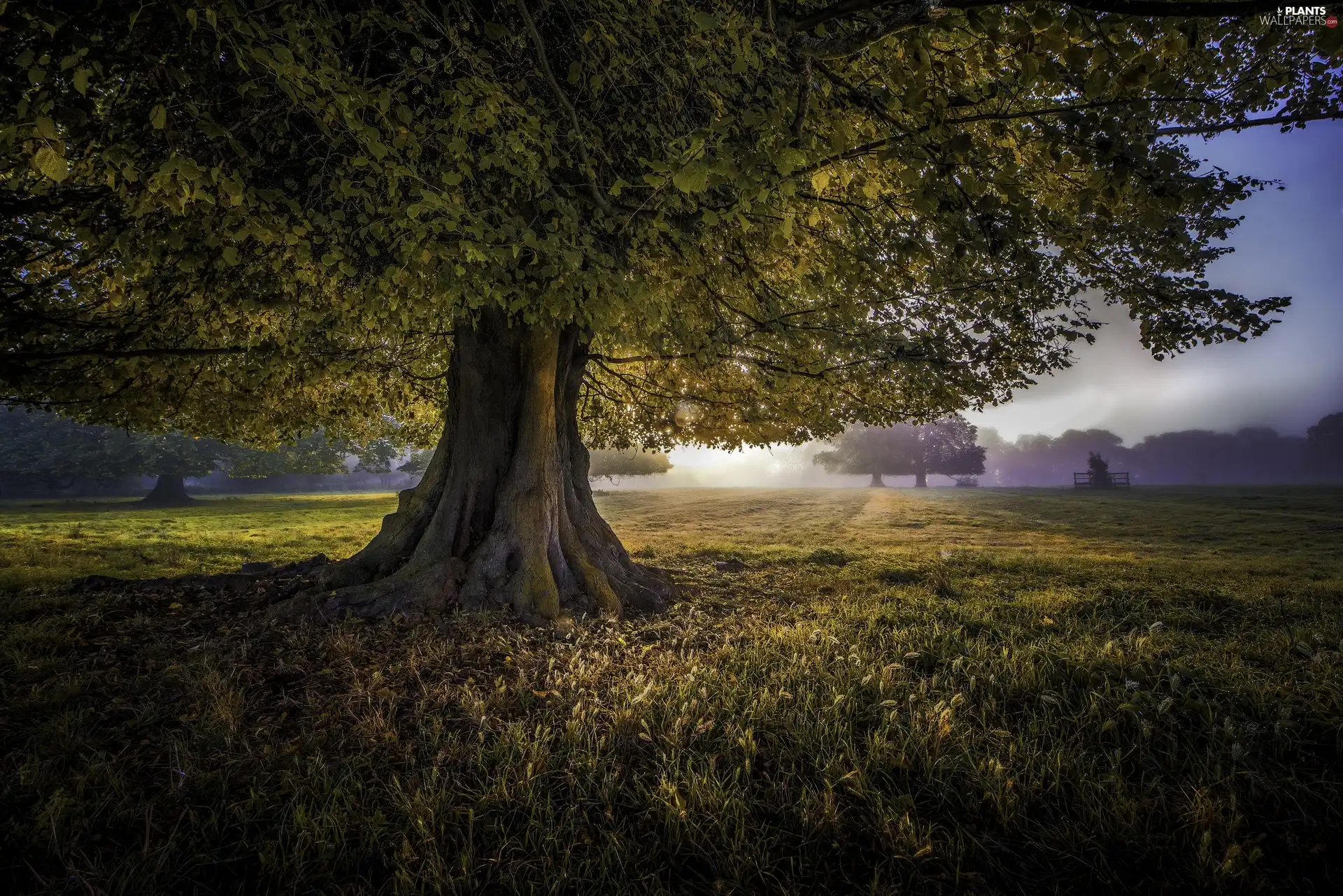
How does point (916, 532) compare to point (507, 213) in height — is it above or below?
below

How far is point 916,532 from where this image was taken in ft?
71.7

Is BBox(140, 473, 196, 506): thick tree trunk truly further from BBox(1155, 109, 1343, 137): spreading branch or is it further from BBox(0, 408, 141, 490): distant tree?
BBox(1155, 109, 1343, 137): spreading branch

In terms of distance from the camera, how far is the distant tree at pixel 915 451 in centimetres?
7275

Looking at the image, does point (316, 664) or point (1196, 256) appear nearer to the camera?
point (316, 664)

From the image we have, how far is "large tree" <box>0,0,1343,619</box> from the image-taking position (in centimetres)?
385

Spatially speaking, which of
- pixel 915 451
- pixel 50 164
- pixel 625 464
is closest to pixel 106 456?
pixel 625 464

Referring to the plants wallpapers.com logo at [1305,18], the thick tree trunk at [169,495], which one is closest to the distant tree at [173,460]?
the thick tree trunk at [169,495]

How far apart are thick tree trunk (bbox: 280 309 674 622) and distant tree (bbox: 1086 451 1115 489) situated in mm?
64532

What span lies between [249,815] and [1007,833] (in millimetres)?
4027

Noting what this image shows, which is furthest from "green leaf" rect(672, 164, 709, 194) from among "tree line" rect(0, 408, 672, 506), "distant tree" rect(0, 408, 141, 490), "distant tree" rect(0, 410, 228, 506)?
"distant tree" rect(0, 408, 141, 490)

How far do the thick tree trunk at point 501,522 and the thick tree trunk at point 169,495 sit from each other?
42.7 meters

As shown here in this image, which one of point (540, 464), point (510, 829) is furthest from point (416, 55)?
point (510, 829)

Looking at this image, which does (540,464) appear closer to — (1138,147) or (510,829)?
(510,829)

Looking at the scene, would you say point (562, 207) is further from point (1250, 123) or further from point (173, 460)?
point (173, 460)
